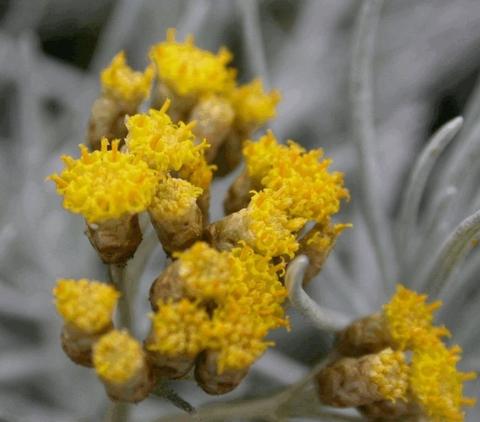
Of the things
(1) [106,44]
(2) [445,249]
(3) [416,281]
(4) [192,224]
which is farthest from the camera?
(1) [106,44]

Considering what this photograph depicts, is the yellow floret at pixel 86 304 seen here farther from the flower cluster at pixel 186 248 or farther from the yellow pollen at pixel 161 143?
the yellow pollen at pixel 161 143

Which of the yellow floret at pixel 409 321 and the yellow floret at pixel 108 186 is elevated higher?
the yellow floret at pixel 108 186

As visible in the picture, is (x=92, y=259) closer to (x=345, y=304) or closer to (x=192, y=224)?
(x=345, y=304)

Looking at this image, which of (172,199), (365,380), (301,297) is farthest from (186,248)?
(365,380)

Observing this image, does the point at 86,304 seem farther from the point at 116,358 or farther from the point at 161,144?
the point at 161,144

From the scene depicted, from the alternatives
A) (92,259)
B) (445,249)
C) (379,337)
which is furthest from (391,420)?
(92,259)

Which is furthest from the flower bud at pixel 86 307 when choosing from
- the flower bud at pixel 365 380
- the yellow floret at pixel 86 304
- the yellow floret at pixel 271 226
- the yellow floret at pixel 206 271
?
the flower bud at pixel 365 380
